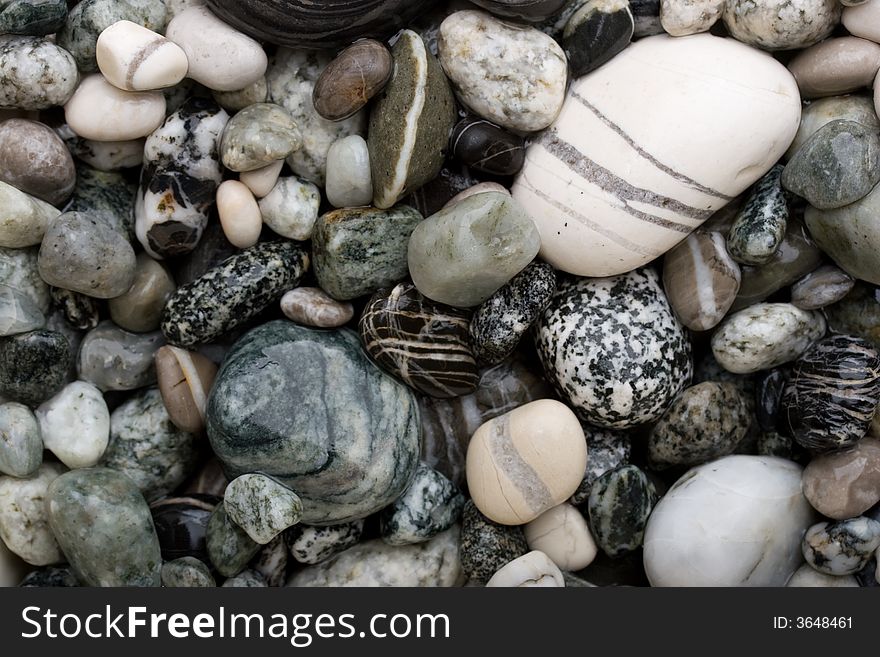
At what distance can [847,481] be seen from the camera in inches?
65.7

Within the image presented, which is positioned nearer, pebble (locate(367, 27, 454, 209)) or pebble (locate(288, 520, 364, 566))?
pebble (locate(367, 27, 454, 209))

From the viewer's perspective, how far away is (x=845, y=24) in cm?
168

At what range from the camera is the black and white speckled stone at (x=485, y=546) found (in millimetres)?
1755

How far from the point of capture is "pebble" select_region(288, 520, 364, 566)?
5.92 ft

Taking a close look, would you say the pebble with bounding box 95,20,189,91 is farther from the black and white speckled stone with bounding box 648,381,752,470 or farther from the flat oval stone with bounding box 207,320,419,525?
the black and white speckled stone with bounding box 648,381,752,470

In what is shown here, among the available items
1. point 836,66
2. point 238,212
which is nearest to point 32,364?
point 238,212

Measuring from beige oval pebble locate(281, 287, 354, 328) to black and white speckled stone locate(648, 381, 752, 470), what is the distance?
0.76m

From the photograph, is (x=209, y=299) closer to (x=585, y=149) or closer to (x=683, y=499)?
(x=585, y=149)

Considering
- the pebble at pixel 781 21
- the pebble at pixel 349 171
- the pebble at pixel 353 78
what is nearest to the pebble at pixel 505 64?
the pebble at pixel 353 78

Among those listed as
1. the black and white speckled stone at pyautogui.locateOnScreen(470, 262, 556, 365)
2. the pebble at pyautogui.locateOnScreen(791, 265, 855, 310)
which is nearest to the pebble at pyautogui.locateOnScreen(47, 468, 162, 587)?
the black and white speckled stone at pyautogui.locateOnScreen(470, 262, 556, 365)

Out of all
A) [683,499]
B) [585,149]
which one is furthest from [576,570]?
[585,149]

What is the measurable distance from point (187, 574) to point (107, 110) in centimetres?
96

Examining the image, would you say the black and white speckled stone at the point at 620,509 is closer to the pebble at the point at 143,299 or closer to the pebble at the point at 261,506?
the pebble at the point at 261,506

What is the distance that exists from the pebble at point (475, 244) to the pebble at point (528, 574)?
0.57m
